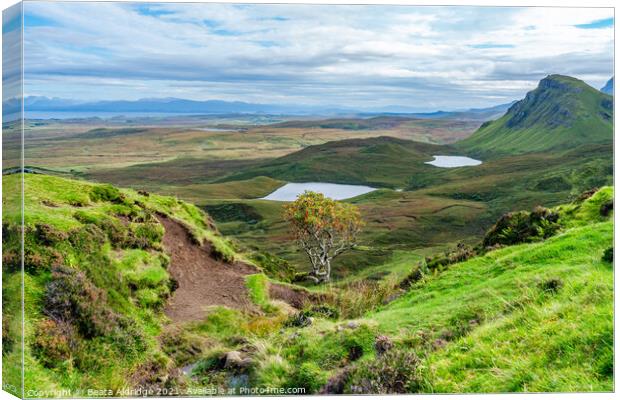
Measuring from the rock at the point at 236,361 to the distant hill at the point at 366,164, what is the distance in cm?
9017

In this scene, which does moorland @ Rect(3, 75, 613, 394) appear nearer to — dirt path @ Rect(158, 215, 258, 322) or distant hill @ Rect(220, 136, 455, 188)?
dirt path @ Rect(158, 215, 258, 322)

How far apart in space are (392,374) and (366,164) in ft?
417

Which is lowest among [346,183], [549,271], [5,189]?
[346,183]

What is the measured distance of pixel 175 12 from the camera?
14148mm

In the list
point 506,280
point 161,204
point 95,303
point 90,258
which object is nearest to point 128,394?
point 95,303

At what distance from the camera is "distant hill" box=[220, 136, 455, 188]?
112688 mm

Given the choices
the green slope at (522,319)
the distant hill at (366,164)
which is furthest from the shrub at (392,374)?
the distant hill at (366,164)

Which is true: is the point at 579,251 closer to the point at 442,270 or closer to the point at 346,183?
the point at 442,270

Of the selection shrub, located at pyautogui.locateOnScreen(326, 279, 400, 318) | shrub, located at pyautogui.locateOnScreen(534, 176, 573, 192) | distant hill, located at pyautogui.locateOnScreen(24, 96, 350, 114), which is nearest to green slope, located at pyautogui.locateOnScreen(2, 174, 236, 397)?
distant hill, located at pyautogui.locateOnScreen(24, 96, 350, 114)

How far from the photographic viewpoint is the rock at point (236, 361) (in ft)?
41.1

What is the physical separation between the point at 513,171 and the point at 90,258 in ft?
392

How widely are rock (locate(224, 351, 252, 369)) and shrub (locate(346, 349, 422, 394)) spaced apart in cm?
290

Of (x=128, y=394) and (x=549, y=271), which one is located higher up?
(x=549, y=271)

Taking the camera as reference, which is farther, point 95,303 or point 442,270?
point 442,270
